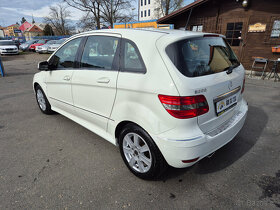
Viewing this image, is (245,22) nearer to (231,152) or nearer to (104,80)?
(231,152)

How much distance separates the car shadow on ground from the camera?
2.51 m

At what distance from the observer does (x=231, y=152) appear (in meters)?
2.89

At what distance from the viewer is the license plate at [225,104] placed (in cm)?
210

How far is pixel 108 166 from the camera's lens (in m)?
2.62

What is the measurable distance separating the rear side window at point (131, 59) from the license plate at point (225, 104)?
36.5 inches

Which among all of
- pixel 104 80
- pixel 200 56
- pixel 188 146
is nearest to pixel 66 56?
pixel 104 80

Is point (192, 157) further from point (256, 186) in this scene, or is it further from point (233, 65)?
point (233, 65)

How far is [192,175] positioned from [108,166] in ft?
3.73

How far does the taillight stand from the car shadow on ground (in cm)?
100

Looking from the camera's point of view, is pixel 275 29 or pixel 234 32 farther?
pixel 234 32

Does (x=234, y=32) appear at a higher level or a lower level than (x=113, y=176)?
higher

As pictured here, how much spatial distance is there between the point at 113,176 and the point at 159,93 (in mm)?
1298

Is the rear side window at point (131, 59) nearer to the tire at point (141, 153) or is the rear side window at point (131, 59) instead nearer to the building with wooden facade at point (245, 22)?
the tire at point (141, 153)

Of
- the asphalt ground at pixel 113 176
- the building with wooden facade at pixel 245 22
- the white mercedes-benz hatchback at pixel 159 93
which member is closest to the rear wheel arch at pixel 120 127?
the white mercedes-benz hatchback at pixel 159 93
